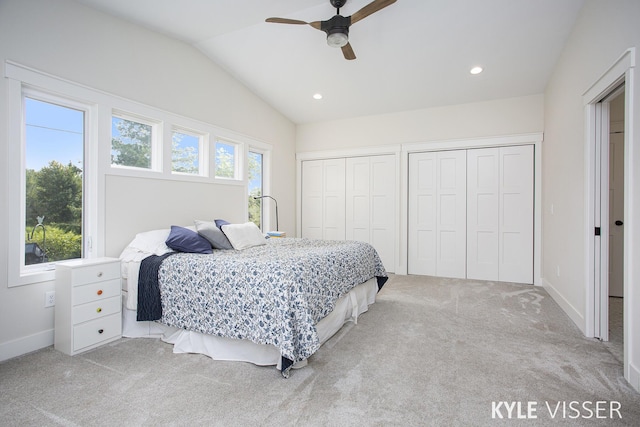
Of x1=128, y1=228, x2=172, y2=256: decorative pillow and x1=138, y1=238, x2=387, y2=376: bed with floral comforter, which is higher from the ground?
x1=128, y1=228, x2=172, y2=256: decorative pillow

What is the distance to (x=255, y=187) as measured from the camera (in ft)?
17.0

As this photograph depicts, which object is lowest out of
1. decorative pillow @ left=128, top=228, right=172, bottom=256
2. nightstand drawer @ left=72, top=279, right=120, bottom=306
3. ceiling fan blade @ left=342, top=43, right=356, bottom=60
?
nightstand drawer @ left=72, top=279, right=120, bottom=306

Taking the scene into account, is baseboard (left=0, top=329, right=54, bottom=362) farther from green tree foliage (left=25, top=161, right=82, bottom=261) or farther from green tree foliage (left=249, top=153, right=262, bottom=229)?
green tree foliage (left=249, top=153, right=262, bottom=229)

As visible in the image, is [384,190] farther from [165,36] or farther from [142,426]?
[142,426]

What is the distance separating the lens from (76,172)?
2.86 metres

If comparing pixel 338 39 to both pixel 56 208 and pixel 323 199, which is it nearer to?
pixel 56 208

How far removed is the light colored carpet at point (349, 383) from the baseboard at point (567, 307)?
2.8 inches

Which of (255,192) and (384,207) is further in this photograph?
(384,207)

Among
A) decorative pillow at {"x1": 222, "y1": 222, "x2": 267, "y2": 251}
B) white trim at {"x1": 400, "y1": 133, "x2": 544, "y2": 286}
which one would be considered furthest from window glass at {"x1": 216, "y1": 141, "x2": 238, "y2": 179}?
white trim at {"x1": 400, "y1": 133, "x2": 544, "y2": 286}

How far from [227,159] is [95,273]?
248 cm

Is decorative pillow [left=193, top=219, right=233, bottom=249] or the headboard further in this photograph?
decorative pillow [left=193, top=219, right=233, bottom=249]

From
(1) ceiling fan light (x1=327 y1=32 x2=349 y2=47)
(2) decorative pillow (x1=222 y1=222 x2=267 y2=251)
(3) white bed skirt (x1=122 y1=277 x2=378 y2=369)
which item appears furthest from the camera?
(2) decorative pillow (x1=222 y1=222 x2=267 y2=251)

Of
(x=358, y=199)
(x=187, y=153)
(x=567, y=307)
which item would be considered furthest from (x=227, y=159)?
(x=567, y=307)

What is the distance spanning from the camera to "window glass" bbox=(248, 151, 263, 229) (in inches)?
198
